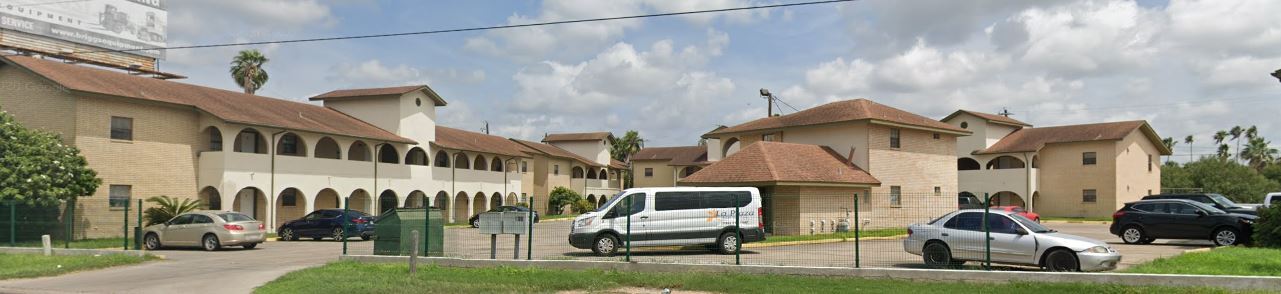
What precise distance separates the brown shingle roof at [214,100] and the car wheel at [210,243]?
29.4 ft

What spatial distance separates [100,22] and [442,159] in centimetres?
1851

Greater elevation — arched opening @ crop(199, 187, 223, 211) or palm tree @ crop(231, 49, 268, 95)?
palm tree @ crop(231, 49, 268, 95)

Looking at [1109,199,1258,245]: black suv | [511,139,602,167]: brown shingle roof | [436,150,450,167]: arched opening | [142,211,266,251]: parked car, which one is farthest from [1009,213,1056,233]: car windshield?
Result: [511,139,602,167]: brown shingle roof

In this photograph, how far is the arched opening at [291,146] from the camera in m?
41.1

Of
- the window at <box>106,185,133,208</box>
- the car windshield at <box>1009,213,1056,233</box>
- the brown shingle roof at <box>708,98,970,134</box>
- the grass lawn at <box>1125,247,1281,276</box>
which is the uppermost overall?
the brown shingle roof at <box>708,98,970,134</box>

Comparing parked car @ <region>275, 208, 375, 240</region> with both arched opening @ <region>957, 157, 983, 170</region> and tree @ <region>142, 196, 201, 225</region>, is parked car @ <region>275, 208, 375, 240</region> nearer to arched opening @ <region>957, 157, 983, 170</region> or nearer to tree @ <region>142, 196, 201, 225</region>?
tree @ <region>142, 196, 201, 225</region>

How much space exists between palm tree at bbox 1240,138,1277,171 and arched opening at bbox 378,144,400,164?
82.6m

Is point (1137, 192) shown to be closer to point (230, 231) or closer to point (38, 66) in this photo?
point (230, 231)

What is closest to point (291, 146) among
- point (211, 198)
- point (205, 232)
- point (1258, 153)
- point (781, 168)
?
point (211, 198)

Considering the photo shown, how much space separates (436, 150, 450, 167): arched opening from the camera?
5391cm

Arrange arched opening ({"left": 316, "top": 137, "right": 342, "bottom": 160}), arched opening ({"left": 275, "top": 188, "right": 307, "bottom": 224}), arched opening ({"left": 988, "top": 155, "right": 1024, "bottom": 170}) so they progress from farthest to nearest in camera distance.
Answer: arched opening ({"left": 988, "top": 155, "right": 1024, "bottom": 170}) < arched opening ({"left": 316, "top": 137, "right": 342, "bottom": 160}) < arched opening ({"left": 275, "top": 188, "right": 307, "bottom": 224})

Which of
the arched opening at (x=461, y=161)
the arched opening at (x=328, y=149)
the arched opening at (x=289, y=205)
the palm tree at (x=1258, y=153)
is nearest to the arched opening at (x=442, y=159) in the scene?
the arched opening at (x=461, y=161)

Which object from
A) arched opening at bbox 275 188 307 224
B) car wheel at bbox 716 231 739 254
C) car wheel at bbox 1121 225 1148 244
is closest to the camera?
car wheel at bbox 716 231 739 254

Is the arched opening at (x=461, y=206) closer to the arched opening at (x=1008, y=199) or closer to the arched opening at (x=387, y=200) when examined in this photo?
the arched opening at (x=387, y=200)
